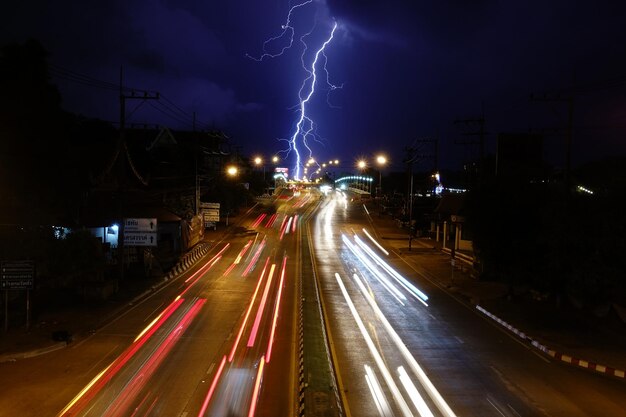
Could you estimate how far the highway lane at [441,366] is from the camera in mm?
13484

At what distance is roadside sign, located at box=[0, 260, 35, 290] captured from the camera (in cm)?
1964

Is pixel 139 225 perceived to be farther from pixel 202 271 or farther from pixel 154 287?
pixel 202 271

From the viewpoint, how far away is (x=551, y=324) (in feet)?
71.7

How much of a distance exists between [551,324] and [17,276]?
789 inches

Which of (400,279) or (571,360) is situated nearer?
(571,360)

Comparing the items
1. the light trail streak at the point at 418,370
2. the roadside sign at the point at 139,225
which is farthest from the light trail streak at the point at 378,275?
the roadside sign at the point at 139,225

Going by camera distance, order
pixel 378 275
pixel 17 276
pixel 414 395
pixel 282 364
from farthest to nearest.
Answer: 1. pixel 378 275
2. pixel 17 276
3. pixel 282 364
4. pixel 414 395

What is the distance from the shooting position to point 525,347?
19.2 meters

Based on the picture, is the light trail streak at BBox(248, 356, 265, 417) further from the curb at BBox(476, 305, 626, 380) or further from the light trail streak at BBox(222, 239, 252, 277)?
the light trail streak at BBox(222, 239, 252, 277)

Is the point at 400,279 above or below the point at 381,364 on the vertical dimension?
above

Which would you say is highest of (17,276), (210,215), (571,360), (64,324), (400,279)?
(210,215)

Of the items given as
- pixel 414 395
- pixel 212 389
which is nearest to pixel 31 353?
pixel 212 389

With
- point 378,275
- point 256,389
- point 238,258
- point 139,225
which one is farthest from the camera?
point 238,258

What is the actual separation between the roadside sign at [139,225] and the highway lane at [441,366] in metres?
9.75
